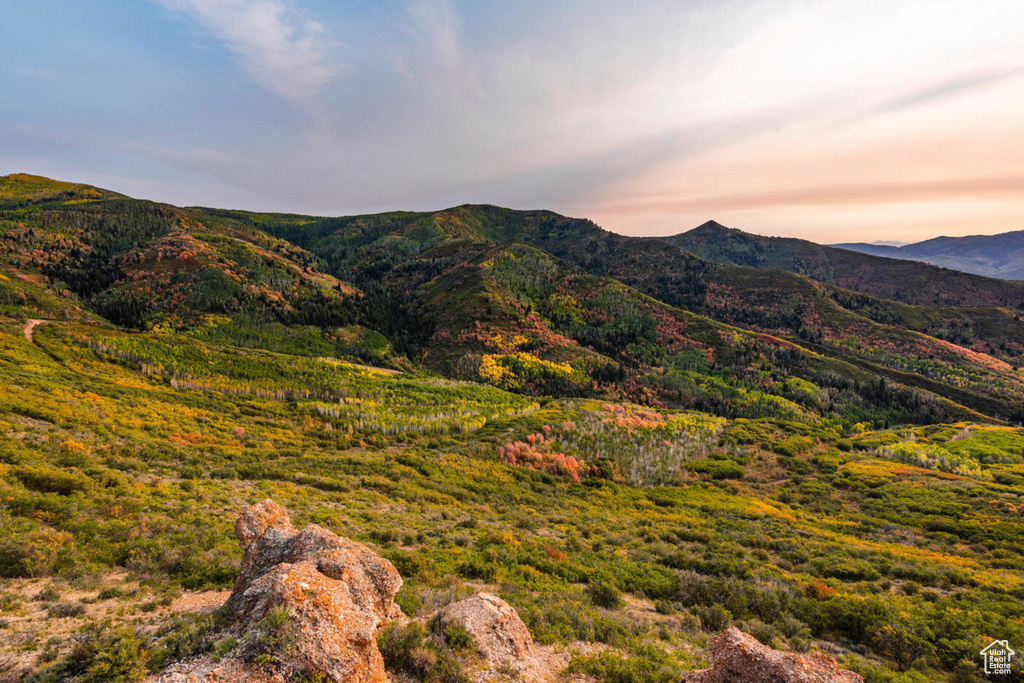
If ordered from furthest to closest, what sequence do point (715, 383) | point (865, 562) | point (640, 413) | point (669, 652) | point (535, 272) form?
point (535, 272) < point (715, 383) < point (640, 413) < point (865, 562) < point (669, 652)

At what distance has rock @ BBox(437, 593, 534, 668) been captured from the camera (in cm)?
1052

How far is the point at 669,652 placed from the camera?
12867 mm

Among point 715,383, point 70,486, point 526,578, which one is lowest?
point 715,383

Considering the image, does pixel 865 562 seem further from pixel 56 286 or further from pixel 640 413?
pixel 56 286

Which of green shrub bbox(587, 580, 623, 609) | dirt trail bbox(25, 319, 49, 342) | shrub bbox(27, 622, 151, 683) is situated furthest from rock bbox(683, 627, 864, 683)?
dirt trail bbox(25, 319, 49, 342)

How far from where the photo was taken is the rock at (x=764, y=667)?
892 centimetres

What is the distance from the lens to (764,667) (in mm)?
9172

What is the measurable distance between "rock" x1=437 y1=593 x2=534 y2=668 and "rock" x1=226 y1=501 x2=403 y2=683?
2248 mm

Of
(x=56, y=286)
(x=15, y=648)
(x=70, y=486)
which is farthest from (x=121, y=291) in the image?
(x=15, y=648)


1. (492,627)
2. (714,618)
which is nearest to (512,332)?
(714,618)

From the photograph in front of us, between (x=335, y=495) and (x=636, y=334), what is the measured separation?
150 metres

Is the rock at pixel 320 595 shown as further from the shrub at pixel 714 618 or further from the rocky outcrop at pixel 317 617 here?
the shrub at pixel 714 618

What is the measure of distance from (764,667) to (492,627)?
7.30m

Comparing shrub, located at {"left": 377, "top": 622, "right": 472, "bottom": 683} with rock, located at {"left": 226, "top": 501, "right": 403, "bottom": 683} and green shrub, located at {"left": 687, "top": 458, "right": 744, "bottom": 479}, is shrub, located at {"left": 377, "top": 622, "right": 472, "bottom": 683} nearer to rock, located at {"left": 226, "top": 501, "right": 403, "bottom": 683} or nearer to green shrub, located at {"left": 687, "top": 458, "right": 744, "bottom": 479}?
rock, located at {"left": 226, "top": 501, "right": 403, "bottom": 683}
